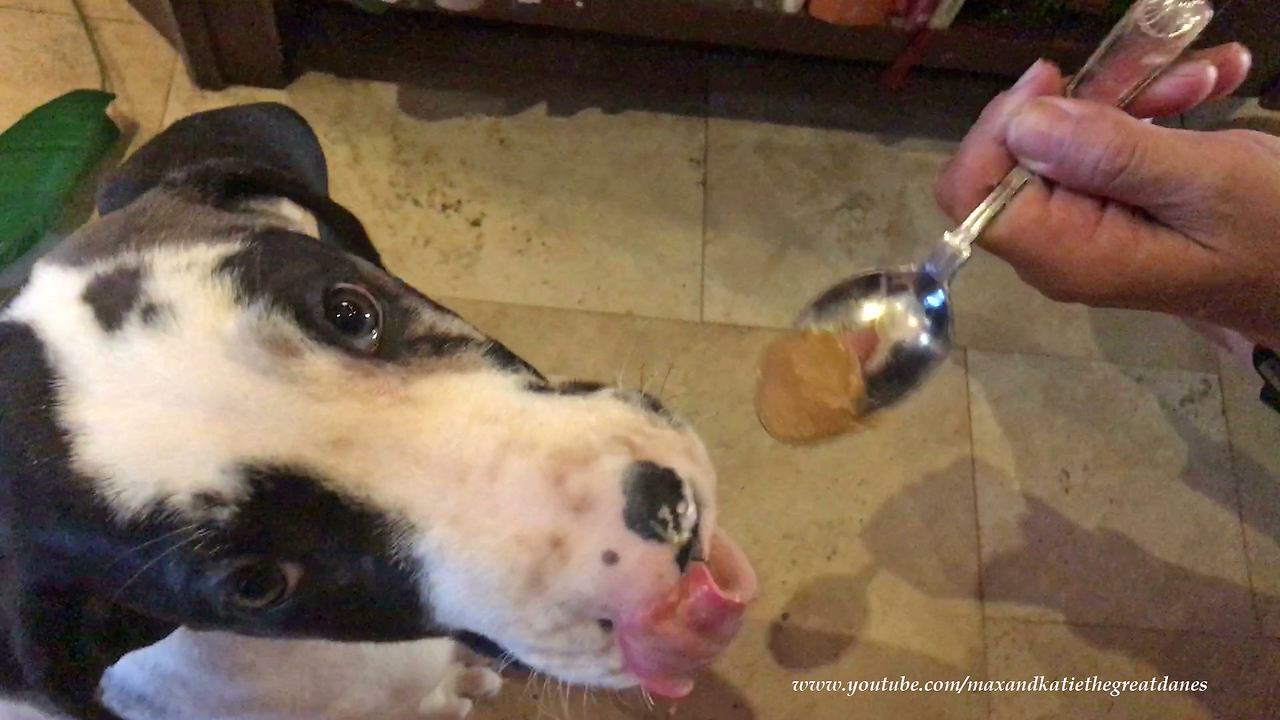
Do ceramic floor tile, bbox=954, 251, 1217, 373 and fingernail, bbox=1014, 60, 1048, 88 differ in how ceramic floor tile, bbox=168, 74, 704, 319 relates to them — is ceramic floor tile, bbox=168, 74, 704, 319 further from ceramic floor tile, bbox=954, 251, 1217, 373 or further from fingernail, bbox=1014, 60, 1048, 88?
fingernail, bbox=1014, 60, 1048, 88

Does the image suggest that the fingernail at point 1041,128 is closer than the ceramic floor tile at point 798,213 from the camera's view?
Yes

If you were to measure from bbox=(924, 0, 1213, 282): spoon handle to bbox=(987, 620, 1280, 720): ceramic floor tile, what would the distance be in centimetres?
119

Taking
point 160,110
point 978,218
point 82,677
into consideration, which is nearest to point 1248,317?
point 978,218

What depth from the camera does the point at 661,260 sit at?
230cm

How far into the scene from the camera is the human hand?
3.66ft

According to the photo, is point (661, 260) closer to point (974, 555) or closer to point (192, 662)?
point (974, 555)

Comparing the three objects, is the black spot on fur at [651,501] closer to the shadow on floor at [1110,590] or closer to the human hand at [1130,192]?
the human hand at [1130,192]

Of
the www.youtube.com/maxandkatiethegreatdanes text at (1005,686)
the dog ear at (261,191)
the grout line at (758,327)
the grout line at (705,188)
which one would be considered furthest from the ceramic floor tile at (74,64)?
the www.youtube.com/maxandkatiethegreatdanes text at (1005,686)

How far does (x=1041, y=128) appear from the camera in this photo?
1.12m

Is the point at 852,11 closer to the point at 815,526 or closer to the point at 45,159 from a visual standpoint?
the point at 815,526

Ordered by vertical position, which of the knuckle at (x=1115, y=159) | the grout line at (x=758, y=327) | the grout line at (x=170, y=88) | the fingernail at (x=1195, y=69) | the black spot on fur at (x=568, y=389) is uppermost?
the grout line at (x=170, y=88)

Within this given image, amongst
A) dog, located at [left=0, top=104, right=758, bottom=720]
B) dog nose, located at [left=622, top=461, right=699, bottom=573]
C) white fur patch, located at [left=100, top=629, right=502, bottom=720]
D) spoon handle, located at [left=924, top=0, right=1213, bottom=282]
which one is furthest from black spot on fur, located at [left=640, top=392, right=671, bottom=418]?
white fur patch, located at [left=100, top=629, right=502, bottom=720]

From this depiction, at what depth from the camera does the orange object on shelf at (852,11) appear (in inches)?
83.2

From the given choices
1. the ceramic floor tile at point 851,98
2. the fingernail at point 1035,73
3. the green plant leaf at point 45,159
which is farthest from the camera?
the ceramic floor tile at point 851,98
